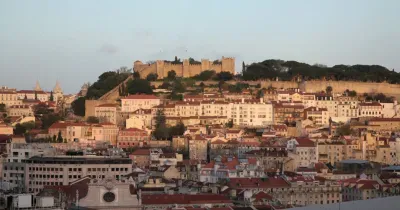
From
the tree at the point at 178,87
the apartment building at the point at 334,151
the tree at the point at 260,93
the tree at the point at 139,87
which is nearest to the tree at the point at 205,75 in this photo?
the tree at the point at 178,87

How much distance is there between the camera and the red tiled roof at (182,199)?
3428 centimetres

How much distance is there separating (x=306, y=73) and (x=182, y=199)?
4495 centimetres

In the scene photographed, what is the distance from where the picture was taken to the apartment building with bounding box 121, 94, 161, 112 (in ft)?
224

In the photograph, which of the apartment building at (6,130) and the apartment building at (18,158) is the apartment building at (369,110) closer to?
the apartment building at (6,130)

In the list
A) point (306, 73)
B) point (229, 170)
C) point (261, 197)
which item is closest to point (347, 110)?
point (306, 73)

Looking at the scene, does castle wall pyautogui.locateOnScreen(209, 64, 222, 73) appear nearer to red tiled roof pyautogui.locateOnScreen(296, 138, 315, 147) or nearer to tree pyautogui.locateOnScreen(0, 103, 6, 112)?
tree pyautogui.locateOnScreen(0, 103, 6, 112)

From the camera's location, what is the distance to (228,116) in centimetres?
6675

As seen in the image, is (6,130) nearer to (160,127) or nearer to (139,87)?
(160,127)

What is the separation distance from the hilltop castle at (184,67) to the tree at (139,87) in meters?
4.27

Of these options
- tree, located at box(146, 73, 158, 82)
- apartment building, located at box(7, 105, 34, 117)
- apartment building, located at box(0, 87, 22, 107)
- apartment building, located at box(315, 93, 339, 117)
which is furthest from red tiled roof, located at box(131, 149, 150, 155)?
apartment building, located at box(0, 87, 22, 107)

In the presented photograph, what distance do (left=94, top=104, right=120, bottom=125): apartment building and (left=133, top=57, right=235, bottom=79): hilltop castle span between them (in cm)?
914

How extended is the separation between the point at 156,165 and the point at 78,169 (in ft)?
26.5

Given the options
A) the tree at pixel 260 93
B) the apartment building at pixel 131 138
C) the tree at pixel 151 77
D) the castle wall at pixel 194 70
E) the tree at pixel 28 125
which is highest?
the castle wall at pixel 194 70

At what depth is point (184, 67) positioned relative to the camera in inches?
3083
